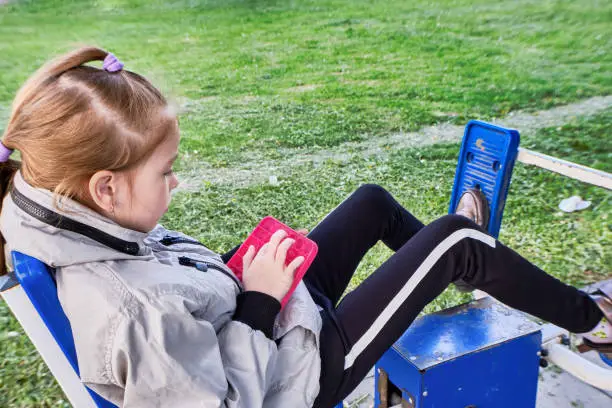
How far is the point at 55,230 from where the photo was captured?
3.35 ft

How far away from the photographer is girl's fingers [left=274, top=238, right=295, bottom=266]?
4.17ft

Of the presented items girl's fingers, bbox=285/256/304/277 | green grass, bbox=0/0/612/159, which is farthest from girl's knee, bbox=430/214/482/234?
green grass, bbox=0/0/612/159

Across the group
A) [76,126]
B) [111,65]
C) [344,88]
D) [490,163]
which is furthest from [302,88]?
[76,126]

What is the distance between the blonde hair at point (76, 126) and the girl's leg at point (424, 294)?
597 millimetres

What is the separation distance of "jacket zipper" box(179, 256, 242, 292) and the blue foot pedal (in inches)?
37.0

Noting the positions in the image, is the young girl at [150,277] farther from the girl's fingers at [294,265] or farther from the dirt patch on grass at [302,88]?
the dirt patch on grass at [302,88]

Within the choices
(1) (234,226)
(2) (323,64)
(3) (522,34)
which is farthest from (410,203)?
(3) (522,34)

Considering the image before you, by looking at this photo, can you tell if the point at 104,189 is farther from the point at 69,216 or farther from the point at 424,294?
the point at 424,294

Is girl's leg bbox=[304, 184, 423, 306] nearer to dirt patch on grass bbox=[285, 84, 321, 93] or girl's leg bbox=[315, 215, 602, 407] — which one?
girl's leg bbox=[315, 215, 602, 407]

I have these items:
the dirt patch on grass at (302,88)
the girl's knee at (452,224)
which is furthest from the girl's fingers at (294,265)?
the dirt patch on grass at (302,88)

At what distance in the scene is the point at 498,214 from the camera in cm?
187

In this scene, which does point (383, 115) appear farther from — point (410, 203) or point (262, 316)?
point (262, 316)

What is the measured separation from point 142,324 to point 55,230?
233mm

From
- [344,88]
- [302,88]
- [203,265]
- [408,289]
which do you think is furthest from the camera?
[302,88]
